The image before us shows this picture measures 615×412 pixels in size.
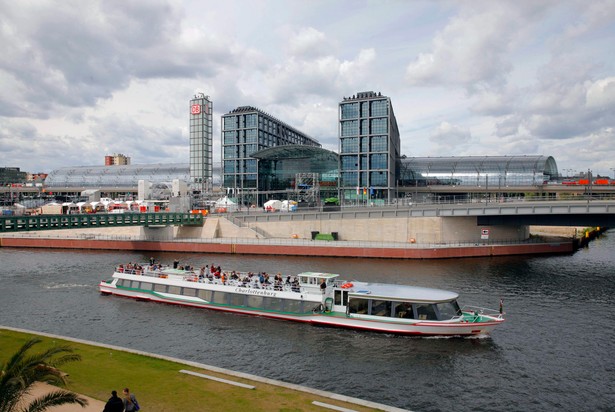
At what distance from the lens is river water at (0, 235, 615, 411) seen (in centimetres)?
2670

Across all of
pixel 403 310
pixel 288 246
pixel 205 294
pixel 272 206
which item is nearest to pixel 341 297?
pixel 403 310

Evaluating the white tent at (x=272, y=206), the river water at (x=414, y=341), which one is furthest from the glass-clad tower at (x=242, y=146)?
the river water at (x=414, y=341)

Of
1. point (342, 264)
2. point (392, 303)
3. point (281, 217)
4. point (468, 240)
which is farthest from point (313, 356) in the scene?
point (281, 217)

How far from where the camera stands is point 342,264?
69.4 metres

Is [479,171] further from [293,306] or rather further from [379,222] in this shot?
[293,306]

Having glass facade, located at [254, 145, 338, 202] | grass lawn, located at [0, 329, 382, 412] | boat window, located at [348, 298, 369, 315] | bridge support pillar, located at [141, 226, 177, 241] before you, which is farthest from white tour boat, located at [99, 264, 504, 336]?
glass facade, located at [254, 145, 338, 202]

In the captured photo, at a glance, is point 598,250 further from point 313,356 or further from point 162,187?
point 162,187

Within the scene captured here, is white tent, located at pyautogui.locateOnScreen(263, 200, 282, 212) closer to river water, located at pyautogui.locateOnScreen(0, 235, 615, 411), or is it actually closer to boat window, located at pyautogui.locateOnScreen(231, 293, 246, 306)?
river water, located at pyautogui.locateOnScreen(0, 235, 615, 411)

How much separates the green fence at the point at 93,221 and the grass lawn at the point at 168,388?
158 ft

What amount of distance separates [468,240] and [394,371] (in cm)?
5549

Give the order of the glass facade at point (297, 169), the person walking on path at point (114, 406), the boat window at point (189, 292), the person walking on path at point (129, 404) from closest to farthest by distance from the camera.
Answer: the person walking on path at point (114, 406) → the person walking on path at point (129, 404) → the boat window at point (189, 292) → the glass facade at point (297, 169)

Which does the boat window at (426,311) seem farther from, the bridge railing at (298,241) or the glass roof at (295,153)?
the glass roof at (295,153)

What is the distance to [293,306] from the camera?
41.1 metres

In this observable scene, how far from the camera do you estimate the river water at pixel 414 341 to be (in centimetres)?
2670
